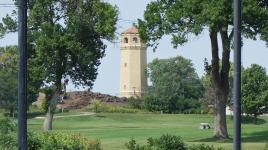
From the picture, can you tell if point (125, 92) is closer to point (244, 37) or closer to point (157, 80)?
point (157, 80)

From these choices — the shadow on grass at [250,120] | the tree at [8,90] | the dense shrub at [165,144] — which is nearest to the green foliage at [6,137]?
the dense shrub at [165,144]

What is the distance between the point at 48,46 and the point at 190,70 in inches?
2931

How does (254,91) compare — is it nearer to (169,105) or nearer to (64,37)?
(64,37)

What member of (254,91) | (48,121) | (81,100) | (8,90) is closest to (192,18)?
(48,121)

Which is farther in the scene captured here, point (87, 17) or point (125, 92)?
point (125, 92)

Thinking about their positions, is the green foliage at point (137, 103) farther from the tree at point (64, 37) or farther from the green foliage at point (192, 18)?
the green foliage at point (192, 18)

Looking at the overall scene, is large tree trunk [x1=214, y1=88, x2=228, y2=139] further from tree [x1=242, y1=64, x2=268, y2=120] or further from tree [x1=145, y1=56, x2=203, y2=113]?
tree [x1=145, y1=56, x2=203, y2=113]

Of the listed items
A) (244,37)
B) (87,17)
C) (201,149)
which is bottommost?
(201,149)

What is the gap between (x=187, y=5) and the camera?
30766 mm

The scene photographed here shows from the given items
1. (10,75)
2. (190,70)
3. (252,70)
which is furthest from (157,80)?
(252,70)

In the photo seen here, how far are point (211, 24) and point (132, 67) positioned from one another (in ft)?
413

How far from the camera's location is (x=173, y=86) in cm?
10831

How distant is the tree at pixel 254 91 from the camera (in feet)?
213

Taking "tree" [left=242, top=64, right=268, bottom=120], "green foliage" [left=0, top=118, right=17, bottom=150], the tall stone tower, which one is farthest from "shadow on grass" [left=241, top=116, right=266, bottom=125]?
the tall stone tower
